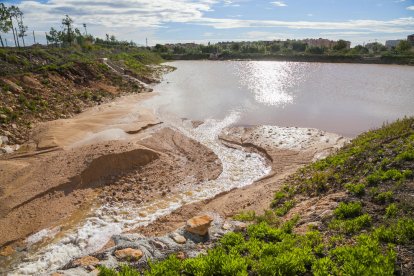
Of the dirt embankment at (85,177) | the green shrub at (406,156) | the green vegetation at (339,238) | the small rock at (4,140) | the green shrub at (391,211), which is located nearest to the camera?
the green vegetation at (339,238)

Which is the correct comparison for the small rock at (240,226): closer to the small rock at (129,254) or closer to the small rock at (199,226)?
the small rock at (199,226)

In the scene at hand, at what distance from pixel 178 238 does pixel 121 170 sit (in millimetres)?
7473

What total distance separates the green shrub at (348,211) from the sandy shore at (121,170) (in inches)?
120

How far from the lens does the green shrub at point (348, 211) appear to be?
28.3 ft

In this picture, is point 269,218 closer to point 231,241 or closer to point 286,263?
point 231,241

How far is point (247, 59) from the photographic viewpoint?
341 ft

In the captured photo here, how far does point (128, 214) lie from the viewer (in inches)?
471

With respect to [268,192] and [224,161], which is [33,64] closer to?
[224,161]

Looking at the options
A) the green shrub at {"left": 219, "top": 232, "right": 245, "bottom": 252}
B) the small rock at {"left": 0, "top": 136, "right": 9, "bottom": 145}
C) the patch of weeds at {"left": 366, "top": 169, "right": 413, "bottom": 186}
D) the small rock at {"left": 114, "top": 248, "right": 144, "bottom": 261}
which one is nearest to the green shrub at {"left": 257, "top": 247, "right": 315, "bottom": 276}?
the green shrub at {"left": 219, "top": 232, "right": 245, "bottom": 252}

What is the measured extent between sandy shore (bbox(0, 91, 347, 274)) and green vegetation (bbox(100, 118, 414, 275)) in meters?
2.92

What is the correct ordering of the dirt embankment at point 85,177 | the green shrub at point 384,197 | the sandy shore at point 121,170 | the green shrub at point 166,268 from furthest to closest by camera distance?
the dirt embankment at point 85,177, the sandy shore at point 121,170, the green shrub at point 384,197, the green shrub at point 166,268

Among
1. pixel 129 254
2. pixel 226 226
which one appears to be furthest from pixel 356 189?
pixel 129 254

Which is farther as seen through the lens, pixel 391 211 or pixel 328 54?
pixel 328 54

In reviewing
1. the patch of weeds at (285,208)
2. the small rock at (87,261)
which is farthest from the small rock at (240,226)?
the small rock at (87,261)
